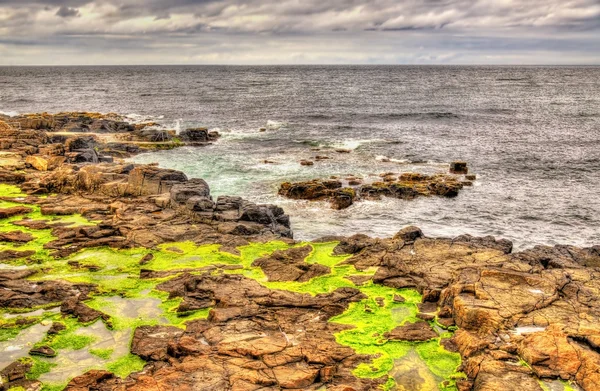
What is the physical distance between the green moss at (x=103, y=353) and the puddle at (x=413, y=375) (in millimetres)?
9031

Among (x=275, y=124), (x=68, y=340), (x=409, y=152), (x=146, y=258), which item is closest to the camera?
(x=68, y=340)

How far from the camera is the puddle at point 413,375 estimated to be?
15289mm

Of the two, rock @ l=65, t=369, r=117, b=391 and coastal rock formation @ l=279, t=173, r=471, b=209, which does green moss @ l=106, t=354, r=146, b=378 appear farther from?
coastal rock formation @ l=279, t=173, r=471, b=209

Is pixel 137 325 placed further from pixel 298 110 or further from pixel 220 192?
pixel 298 110

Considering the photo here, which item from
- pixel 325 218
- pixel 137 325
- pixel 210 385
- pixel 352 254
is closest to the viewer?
pixel 210 385

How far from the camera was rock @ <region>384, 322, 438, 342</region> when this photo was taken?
1781 centimetres

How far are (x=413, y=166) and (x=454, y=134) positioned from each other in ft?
80.8

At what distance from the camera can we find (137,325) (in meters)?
18.5

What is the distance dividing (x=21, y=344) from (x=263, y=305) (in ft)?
27.1

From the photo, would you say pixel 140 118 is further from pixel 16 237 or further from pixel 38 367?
pixel 38 367

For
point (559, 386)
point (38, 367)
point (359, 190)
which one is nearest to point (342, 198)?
point (359, 190)

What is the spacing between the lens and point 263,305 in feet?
64.3

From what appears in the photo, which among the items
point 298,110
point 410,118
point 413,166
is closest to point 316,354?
point 413,166

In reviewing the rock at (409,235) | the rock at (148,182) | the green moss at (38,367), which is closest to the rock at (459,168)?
the rock at (409,235)
